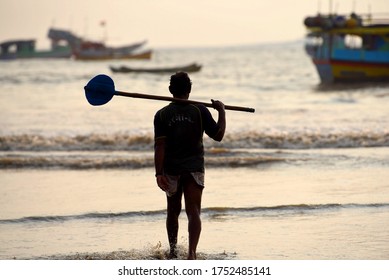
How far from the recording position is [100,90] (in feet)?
19.5

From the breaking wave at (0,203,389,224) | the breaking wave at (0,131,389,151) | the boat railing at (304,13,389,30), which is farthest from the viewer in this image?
the boat railing at (304,13,389,30)

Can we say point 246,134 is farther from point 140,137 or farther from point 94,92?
point 94,92

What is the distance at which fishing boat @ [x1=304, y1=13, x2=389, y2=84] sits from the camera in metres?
33.0

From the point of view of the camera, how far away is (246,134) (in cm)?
1435

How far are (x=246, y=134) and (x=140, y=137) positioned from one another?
1667 mm

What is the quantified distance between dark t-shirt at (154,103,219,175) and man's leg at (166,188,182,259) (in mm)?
216

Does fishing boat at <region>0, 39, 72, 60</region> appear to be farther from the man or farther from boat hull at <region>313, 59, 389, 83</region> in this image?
the man

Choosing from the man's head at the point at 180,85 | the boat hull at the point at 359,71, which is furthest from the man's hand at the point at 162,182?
the boat hull at the point at 359,71

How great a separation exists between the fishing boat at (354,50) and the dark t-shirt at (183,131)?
27.6 meters

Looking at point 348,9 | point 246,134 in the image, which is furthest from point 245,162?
point 348,9

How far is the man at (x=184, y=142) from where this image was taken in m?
5.55

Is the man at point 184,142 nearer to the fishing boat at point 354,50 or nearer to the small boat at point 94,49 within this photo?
the fishing boat at point 354,50

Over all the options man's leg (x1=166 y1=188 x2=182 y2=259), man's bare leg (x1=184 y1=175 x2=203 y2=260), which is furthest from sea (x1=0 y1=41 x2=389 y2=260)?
man's bare leg (x1=184 y1=175 x2=203 y2=260)

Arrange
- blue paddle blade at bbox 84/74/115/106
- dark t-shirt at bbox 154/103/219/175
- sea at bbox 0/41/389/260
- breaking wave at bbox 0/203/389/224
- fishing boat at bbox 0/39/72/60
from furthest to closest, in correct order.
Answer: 1. fishing boat at bbox 0/39/72/60
2. breaking wave at bbox 0/203/389/224
3. sea at bbox 0/41/389/260
4. blue paddle blade at bbox 84/74/115/106
5. dark t-shirt at bbox 154/103/219/175
